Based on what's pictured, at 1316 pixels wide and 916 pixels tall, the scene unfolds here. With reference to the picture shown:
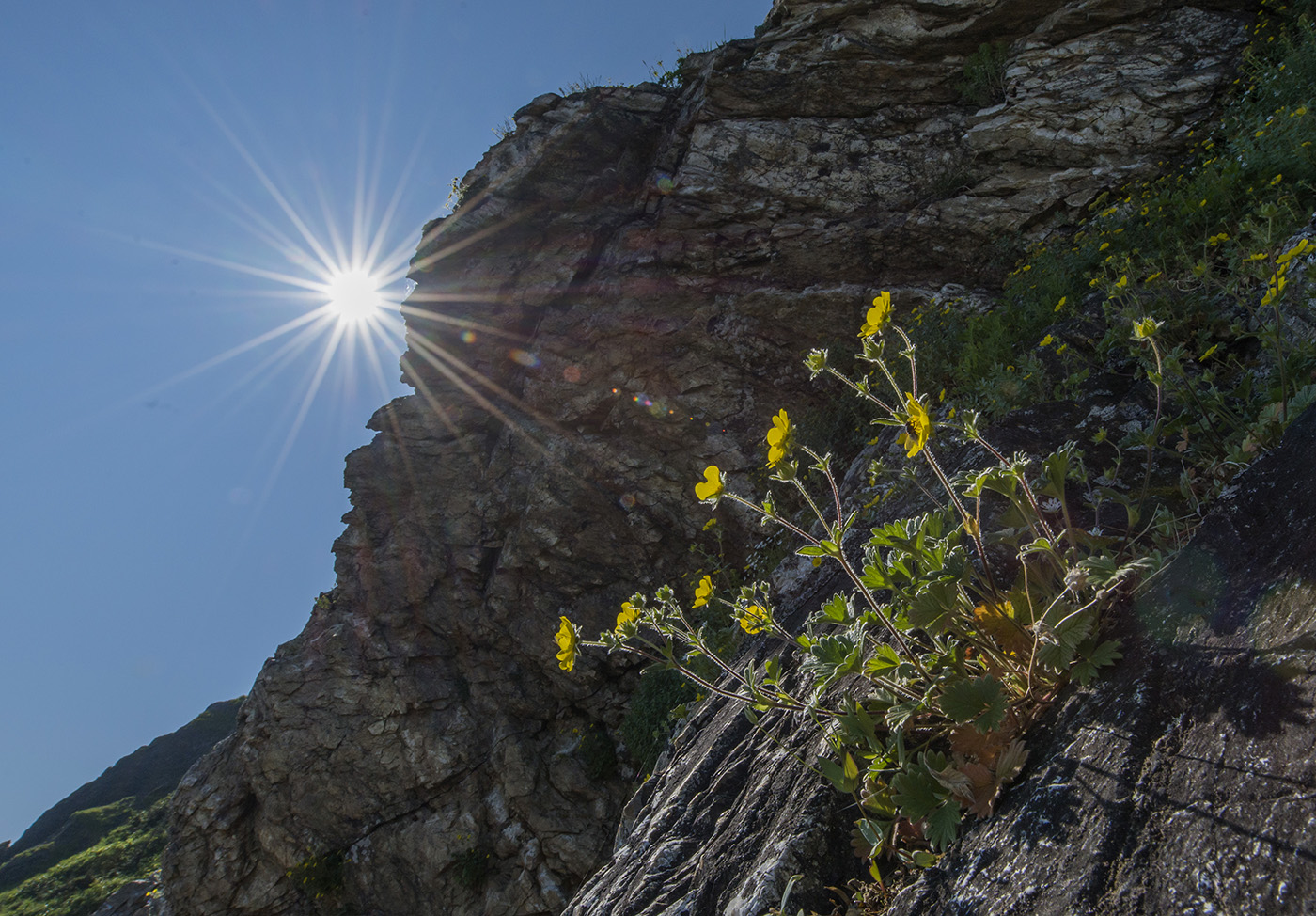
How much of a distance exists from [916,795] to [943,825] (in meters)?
0.08

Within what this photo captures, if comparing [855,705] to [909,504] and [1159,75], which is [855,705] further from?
[1159,75]

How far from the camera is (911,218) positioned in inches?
322

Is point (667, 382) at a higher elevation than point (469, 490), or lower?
lower

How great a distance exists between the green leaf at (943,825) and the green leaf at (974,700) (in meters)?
0.20

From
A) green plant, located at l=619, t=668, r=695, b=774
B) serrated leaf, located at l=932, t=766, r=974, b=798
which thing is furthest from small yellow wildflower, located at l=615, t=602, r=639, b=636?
green plant, located at l=619, t=668, r=695, b=774

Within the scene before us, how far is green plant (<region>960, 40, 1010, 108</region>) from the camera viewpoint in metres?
8.38

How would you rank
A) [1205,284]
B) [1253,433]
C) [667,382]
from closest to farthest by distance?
1. [1253,433]
2. [1205,284]
3. [667,382]

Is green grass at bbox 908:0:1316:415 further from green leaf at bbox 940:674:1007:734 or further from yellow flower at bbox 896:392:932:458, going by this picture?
green leaf at bbox 940:674:1007:734

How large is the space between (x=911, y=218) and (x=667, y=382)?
3865 millimetres

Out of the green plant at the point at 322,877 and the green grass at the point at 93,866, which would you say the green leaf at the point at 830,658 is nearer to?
the green plant at the point at 322,877

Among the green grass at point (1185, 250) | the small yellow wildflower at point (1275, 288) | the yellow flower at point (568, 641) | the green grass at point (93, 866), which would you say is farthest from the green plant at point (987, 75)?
the green grass at point (93, 866)

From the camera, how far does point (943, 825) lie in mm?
1457

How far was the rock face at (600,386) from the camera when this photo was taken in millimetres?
7898

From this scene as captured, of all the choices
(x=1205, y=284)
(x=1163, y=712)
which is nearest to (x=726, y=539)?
(x=1205, y=284)
